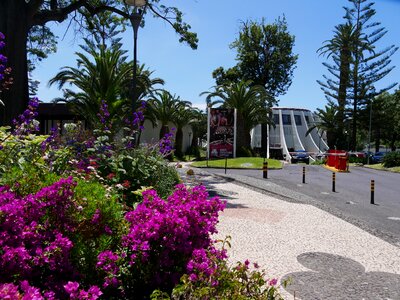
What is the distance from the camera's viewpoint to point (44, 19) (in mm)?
14242

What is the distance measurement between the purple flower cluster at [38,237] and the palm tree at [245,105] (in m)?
37.3

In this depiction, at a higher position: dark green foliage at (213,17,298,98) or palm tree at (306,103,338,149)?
dark green foliage at (213,17,298,98)

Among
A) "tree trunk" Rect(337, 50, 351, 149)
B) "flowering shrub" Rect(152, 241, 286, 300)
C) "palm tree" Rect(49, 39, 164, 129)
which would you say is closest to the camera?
"flowering shrub" Rect(152, 241, 286, 300)

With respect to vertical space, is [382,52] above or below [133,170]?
above

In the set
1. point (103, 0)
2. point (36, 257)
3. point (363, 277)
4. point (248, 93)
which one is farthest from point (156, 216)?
point (248, 93)

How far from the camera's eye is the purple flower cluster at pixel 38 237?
2.23 meters

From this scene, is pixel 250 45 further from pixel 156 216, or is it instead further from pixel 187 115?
pixel 156 216

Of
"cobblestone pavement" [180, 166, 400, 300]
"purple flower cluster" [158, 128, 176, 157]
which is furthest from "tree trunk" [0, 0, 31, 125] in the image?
"cobblestone pavement" [180, 166, 400, 300]

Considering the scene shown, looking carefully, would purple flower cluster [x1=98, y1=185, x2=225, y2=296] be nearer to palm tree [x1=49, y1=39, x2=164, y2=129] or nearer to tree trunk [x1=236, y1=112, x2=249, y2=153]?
palm tree [x1=49, y1=39, x2=164, y2=129]

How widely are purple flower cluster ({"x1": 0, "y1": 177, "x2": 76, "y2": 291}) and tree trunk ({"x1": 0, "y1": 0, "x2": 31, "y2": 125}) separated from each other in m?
10.4

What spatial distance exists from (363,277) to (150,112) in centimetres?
3389

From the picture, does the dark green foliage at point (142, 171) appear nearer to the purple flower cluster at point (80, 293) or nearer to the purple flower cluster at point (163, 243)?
the purple flower cluster at point (163, 243)

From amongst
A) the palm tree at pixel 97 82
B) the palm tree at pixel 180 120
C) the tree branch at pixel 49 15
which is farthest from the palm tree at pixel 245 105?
the tree branch at pixel 49 15

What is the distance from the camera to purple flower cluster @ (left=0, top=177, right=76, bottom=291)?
2227 mm
